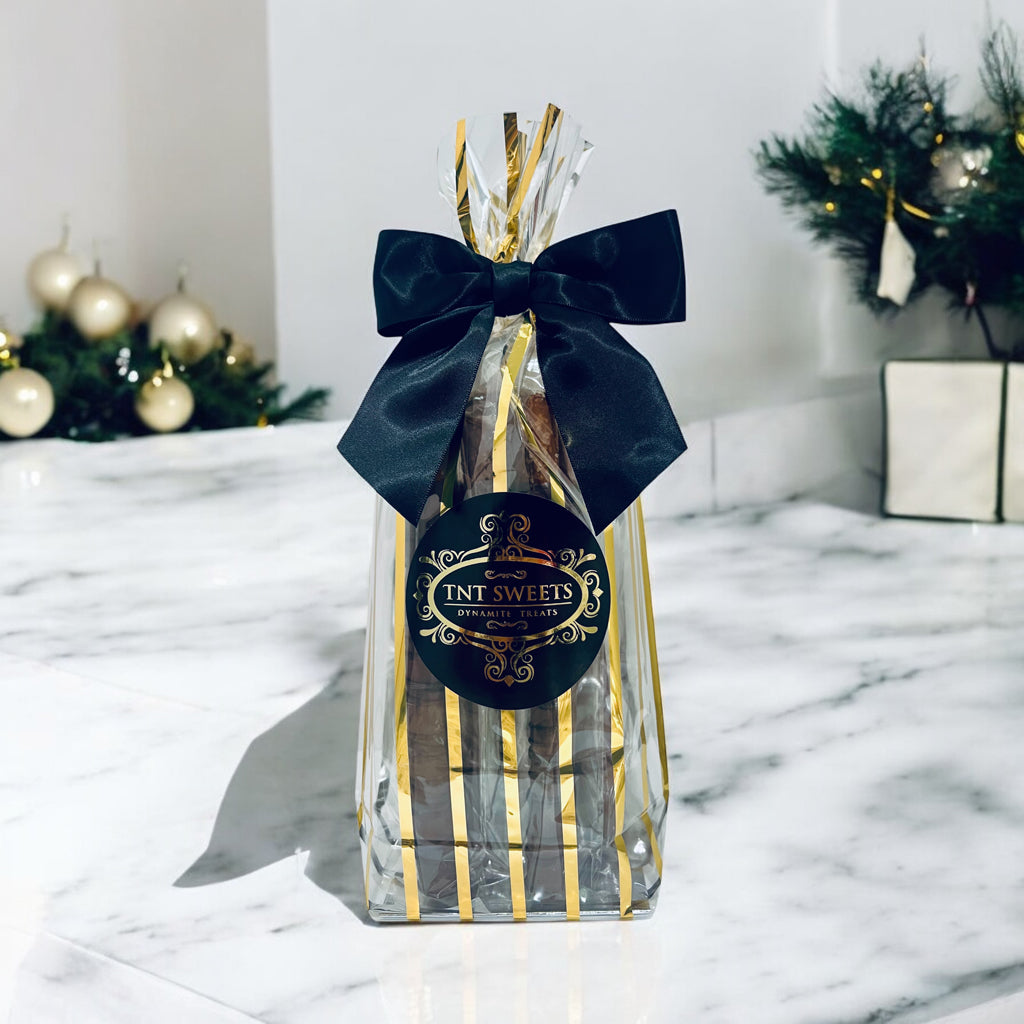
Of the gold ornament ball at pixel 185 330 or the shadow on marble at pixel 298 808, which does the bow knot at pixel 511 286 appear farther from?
the gold ornament ball at pixel 185 330

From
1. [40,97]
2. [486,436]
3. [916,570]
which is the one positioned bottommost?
[916,570]

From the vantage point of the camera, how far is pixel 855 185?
94cm

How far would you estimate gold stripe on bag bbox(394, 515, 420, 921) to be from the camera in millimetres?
354

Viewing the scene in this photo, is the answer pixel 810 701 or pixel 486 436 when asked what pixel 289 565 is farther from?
pixel 486 436

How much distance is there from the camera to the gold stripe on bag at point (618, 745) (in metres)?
0.36

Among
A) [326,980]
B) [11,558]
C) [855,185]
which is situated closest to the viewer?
[326,980]

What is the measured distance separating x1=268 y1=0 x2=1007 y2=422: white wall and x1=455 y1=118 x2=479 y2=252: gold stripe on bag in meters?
0.73

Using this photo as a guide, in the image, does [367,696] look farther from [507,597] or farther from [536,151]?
[536,151]

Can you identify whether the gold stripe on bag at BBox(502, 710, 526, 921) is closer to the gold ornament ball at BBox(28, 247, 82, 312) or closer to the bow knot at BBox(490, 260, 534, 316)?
the bow knot at BBox(490, 260, 534, 316)

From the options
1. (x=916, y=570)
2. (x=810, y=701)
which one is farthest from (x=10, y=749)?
(x=916, y=570)

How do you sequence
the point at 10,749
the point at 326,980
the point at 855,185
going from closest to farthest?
the point at 326,980 < the point at 10,749 < the point at 855,185

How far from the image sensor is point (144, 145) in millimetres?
1483

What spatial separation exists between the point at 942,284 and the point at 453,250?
73 centimetres

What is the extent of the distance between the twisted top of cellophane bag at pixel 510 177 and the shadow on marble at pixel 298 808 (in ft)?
0.66
